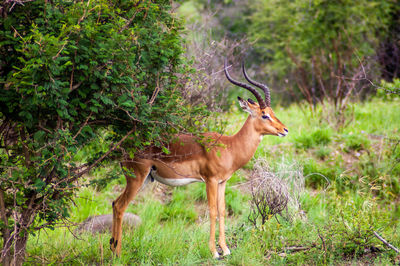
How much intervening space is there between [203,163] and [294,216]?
A: 5.94 ft

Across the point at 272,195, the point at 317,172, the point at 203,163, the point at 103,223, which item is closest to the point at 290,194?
the point at 272,195

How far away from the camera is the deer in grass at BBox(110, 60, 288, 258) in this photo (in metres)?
5.31

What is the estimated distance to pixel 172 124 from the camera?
478 cm

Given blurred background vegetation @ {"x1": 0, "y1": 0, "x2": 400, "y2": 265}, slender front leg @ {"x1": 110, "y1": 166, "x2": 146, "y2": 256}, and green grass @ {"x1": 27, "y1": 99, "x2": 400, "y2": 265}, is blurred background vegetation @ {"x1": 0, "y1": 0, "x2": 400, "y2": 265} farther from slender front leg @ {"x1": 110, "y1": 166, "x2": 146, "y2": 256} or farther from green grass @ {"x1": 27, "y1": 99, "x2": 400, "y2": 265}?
slender front leg @ {"x1": 110, "y1": 166, "x2": 146, "y2": 256}

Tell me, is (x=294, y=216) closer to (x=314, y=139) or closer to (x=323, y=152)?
(x=323, y=152)

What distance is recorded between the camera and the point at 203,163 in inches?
210

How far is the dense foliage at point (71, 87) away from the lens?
391 centimetres

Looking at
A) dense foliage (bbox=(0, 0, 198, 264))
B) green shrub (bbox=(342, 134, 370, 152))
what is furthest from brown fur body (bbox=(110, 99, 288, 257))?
green shrub (bbox=(342, 134, 370, 152))

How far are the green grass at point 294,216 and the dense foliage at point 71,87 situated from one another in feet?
3.20

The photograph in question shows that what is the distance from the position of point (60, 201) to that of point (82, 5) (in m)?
1.86

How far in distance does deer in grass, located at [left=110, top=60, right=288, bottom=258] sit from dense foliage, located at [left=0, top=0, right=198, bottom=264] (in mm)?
560

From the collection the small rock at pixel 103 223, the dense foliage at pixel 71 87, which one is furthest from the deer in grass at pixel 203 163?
the small rock at pixel 103 223

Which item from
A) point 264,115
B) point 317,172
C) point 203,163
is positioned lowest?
point 317,172

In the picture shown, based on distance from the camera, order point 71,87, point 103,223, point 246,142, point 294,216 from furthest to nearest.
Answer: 1. point 103,223
2. point 294,216
3. point 246,142
4. point 71,87
